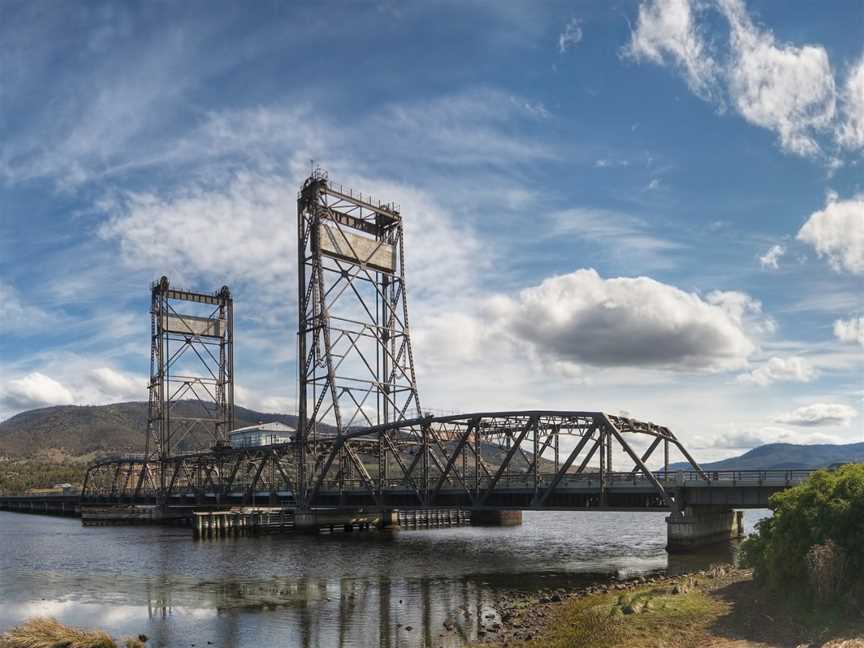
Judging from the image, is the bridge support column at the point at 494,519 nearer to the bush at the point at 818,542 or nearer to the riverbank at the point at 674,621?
the riverbank at the point at 674,621

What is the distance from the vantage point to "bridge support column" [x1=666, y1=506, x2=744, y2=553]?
203ft

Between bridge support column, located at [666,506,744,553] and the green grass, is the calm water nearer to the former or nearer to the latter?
bridge support column, located at [666,506,744,553]

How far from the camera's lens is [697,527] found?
63000 mm

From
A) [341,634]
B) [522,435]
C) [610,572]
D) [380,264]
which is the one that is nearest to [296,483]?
[380,264]

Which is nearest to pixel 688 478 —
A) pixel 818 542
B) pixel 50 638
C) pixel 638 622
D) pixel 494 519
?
pixel 818 542

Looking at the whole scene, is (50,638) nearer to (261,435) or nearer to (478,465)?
(478,465)

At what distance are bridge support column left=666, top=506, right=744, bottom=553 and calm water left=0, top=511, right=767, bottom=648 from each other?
1.88 metres

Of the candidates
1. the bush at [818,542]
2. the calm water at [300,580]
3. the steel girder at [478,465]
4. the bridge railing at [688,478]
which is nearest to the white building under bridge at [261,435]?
the steel girder at [478,465]

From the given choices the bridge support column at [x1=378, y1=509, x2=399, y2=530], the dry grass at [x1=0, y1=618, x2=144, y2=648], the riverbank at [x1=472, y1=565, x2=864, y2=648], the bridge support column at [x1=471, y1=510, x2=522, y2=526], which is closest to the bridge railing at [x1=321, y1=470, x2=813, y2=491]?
the riverbank at [x1=472, y1=565, x2=864, y2=648]

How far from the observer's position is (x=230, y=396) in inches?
5138

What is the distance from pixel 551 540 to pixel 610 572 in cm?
2944

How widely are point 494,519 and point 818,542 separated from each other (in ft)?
264

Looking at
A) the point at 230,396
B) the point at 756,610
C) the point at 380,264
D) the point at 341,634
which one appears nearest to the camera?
the point at 756,610

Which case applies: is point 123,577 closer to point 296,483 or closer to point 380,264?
point 296,483
